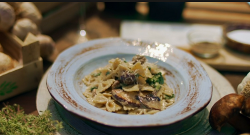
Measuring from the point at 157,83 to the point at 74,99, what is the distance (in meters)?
1.06

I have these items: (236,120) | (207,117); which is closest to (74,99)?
(207,117)

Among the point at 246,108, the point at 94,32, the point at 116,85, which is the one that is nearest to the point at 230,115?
the point at 246,108

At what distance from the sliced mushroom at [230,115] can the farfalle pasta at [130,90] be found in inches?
22.5

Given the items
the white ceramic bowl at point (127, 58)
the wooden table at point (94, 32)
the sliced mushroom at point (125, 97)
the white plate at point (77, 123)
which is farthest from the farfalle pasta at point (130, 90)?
the wooden table at point (94, 32)

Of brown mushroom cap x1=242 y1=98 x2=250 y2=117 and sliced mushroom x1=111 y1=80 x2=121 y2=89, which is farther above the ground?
brown mushroom cap x1=242 y1=98 x2=250 y2=117

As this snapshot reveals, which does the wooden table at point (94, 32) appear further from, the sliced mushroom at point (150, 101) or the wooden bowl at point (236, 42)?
the sliced mushroom at point (150, 101)

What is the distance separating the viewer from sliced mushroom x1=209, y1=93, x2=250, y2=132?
240 cm

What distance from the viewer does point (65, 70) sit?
10.1 ft

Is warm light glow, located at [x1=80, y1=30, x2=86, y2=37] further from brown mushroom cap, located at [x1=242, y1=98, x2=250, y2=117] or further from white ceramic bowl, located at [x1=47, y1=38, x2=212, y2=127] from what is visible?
brown mushroom cap, located at [x1=242, y1=98, x2=250, y2=117]

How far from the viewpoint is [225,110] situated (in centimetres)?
→ 242

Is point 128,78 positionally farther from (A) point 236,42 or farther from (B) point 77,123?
(A) point 236,42

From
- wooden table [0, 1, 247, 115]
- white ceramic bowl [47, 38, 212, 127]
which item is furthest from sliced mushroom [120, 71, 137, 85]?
→ wooden table [0, 1, 247, 115]

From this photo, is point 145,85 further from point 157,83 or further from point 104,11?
point 104,11

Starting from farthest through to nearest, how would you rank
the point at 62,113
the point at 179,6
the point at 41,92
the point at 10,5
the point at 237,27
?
the point at 179,6 < the point at 237,27 < the point at 10,5 < the point at 41,92 < the point at 62,113
